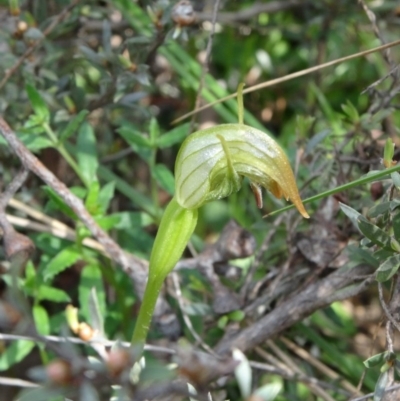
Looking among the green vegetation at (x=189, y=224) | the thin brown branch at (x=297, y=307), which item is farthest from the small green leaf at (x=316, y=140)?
the thin brown branch at (x=297, y=307)

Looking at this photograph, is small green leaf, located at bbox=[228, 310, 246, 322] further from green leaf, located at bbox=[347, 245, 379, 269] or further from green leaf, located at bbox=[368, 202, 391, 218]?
green leaf, located at bbox=[368, 202, 391, 218]

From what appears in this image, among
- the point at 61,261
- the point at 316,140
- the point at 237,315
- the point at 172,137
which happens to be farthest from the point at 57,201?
the point at 316,140

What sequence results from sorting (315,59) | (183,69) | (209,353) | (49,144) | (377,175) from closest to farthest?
1. (377,175)
2. (209,353)
3. (49,144)
4. (183,69)
5. (315,59)

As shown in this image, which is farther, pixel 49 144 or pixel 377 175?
pixel 49 144

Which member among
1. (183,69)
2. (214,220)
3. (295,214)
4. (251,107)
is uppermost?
(183,69)

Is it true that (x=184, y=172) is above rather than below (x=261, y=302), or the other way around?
above

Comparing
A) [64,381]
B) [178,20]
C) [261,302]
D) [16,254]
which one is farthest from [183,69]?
[64,381]

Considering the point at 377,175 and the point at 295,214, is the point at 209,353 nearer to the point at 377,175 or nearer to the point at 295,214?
the point at 295,214
